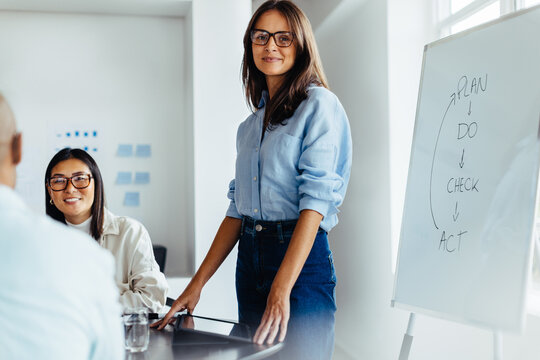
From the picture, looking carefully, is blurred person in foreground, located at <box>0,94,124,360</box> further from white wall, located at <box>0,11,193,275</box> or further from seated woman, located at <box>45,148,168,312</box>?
white wall, located at <box>0,11,193,275</box>

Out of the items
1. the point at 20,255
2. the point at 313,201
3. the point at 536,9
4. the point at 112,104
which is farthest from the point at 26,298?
the point at 112,104

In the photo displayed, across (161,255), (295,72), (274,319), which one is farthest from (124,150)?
(274,319)

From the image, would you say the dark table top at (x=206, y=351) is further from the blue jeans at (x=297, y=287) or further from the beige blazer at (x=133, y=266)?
the beige blazer at (x=133, y=266)

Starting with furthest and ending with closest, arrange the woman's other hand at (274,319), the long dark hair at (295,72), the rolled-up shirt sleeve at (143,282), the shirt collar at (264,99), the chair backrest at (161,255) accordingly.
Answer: the chair backrest at (161,255) < the rolled-up shirt sleeve at (143,282) < the shirt collar at (264,99) < the long dark hair at (295,72) < the woman's other hand at (274,319)

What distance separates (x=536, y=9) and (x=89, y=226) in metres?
1.63

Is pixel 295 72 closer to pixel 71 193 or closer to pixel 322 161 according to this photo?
pixel 322 161

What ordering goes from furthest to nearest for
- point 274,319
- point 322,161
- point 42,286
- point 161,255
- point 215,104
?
point 161,255 → point 215,104 → point 322,161 → point 274,319 → point 42,286

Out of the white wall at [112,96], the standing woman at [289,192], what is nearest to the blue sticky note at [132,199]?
the white wall at [112,96]

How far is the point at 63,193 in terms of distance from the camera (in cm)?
190

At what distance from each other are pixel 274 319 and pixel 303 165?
0.40 meters

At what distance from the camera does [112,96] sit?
11.7ft

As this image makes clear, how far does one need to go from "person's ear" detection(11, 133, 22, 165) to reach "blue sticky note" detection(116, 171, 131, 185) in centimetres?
291

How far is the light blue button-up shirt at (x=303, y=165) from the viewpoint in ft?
4.40

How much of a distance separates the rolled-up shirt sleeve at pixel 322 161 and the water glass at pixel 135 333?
482 millimetres
